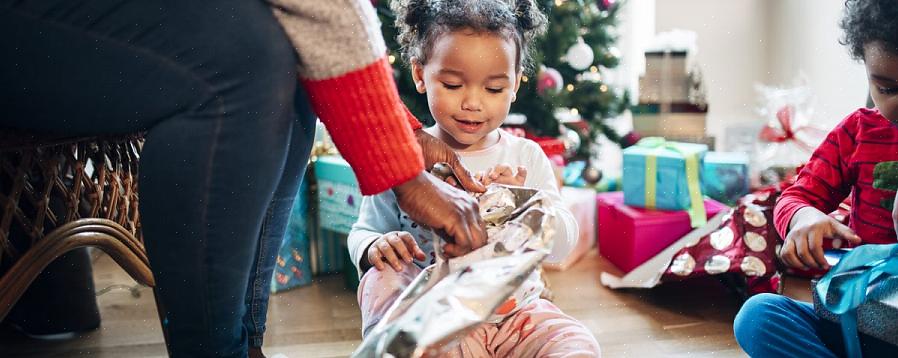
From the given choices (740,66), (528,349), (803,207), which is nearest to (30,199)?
(528,349)

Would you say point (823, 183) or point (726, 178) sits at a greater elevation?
point (823, 183)

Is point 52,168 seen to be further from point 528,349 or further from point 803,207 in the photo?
point 803,207

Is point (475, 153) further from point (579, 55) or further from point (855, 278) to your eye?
point (579, 55)

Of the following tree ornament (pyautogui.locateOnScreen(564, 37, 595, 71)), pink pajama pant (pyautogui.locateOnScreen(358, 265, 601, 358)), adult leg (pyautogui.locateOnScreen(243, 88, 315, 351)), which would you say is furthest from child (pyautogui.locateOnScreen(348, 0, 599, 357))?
tree ornament (pyautogui.locateOnScreen(564, 37, 595, 71))

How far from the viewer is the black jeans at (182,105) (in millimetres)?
614

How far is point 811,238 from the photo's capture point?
868 millimetres

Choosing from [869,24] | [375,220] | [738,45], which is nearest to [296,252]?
[375,220]

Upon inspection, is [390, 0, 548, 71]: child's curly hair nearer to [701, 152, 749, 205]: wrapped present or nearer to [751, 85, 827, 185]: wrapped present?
[701, 152, 749, 205]: wrapped present

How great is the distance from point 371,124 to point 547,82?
1348 mm

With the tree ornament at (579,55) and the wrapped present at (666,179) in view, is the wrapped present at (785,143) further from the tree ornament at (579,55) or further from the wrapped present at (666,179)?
the tree ornament at (579,55)

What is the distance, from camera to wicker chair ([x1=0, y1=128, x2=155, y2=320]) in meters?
0.83

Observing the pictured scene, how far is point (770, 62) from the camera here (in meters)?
2.86

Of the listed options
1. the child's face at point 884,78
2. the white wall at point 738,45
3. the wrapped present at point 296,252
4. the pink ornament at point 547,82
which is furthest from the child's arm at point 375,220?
the white wall at point 738,45

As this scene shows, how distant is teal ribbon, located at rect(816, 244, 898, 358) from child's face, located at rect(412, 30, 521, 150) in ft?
1.65
